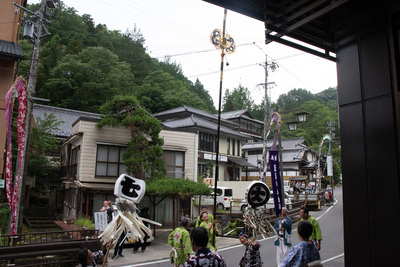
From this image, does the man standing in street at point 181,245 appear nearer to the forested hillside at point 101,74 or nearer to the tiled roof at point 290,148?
the forested hillside at point 101,74

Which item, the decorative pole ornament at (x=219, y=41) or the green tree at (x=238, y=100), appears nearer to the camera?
the decorative pole ornament at (x=219, y=41)

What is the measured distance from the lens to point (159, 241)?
16078 mm

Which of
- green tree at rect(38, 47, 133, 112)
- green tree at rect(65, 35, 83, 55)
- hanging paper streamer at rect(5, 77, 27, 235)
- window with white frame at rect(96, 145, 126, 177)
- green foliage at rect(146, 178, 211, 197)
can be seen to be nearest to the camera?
hanging paper streamer at rect(5, 77, 27, 235)

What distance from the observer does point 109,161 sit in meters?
20.0

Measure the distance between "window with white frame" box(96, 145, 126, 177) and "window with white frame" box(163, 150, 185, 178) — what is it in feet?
10.7

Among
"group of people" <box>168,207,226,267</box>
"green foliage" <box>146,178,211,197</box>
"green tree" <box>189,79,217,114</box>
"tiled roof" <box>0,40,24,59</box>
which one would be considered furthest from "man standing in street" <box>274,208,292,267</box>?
"green tree" <box>189,79,217,114</box>

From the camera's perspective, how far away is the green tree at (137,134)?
18516 millimetres

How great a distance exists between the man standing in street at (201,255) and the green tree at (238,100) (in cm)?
7208

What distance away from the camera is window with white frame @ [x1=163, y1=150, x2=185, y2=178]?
22180 mm

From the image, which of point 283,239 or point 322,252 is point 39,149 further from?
point 283,239

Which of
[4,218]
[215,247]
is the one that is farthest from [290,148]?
[215,247]

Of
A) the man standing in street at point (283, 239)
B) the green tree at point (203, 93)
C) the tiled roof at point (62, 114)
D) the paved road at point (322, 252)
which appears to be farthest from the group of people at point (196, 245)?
the green tree at point (203, 93)

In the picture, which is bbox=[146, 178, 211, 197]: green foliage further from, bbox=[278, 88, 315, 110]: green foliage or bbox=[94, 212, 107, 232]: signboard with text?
bbox=[278, 88, 315, 110]: green foliage

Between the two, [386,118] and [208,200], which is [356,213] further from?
[208,200]
